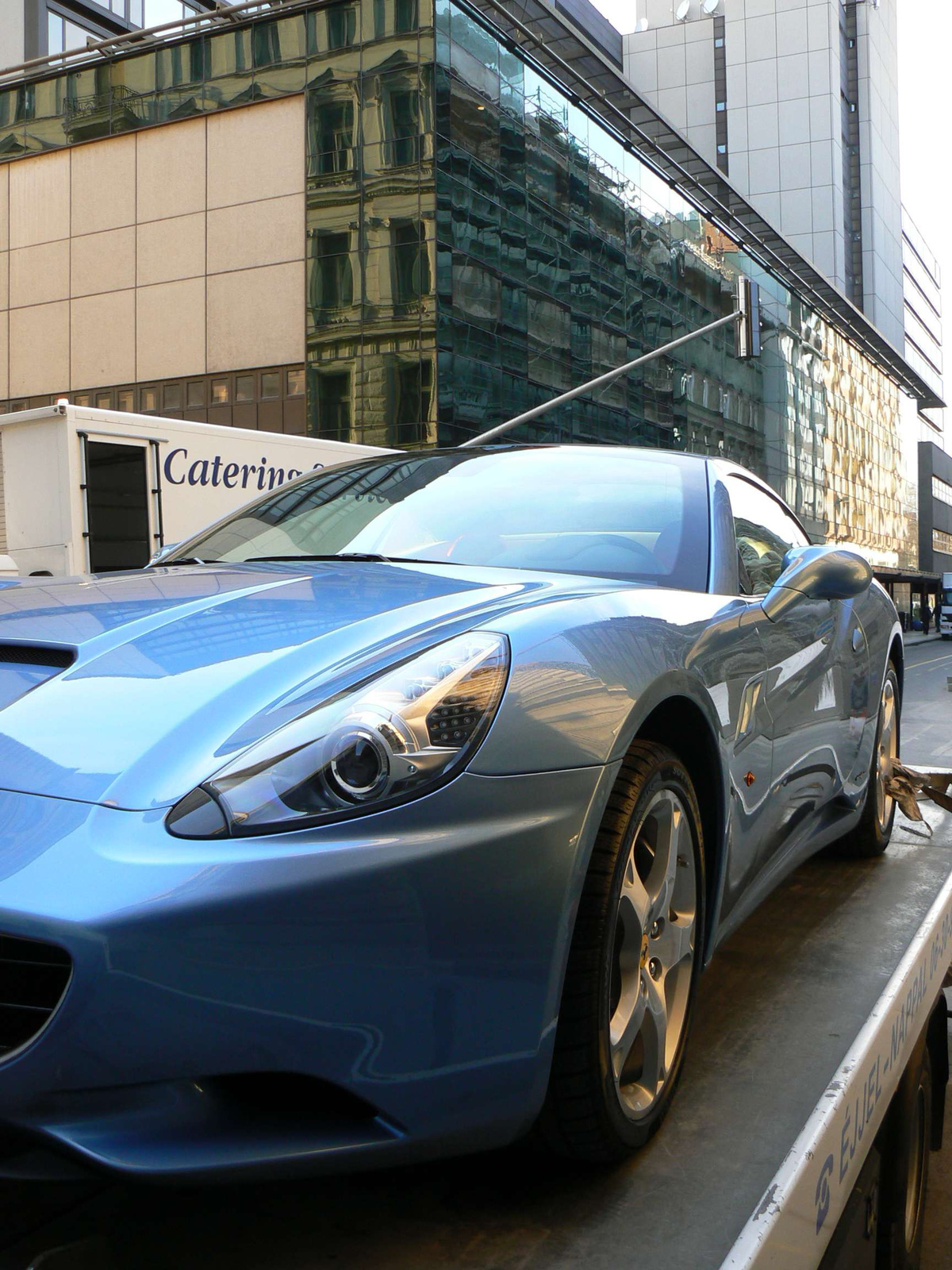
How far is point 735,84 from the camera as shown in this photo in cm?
8112

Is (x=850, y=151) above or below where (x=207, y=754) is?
above

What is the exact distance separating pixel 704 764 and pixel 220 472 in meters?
13.1

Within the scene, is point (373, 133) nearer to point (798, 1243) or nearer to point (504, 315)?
point (504, 315)

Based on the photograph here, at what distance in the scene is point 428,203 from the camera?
28.1m

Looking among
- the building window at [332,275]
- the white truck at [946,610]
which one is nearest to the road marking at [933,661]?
the building window at [332,275]

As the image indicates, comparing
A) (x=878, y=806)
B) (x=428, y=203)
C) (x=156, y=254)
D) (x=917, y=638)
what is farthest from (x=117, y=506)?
(x=917, y=638)

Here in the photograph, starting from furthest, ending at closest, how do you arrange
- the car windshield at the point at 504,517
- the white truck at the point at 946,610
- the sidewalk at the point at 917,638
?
the white truck at the point at 946,610, the sidewalk at the point at 917,638, the car windshield at the point at 504,517

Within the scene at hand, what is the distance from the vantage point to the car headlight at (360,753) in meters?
1.49

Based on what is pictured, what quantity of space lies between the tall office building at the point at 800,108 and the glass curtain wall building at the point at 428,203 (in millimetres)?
44844

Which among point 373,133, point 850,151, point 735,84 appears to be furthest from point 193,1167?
point 850,151

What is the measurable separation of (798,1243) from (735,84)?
8938 cm

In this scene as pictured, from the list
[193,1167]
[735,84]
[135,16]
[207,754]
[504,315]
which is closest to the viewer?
[193,1167]

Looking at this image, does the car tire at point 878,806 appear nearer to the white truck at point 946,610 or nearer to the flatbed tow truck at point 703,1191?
the flatbed tow truck at point 703,1191

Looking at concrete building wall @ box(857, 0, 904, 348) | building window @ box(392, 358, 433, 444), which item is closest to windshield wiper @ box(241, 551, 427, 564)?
building window @ box(392, 358, 433, 444)
